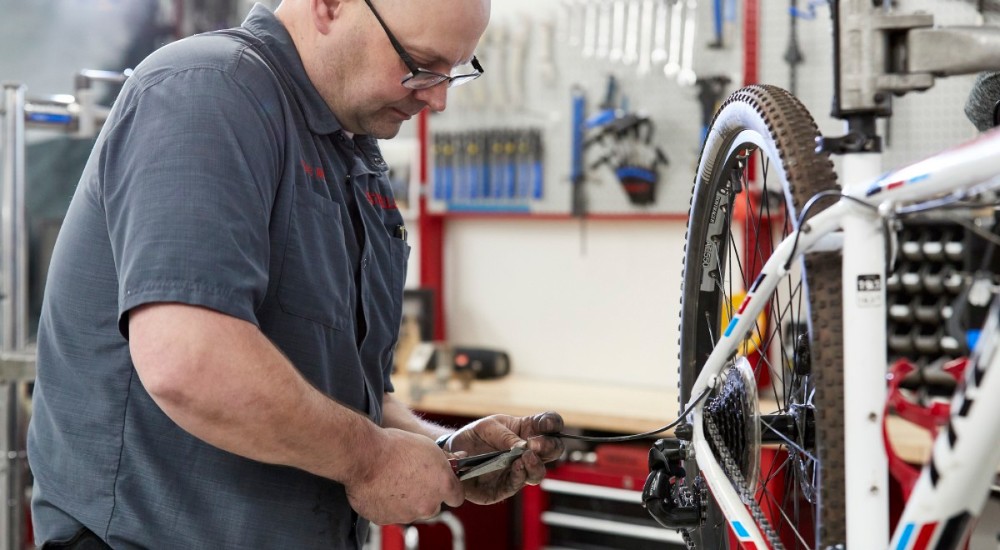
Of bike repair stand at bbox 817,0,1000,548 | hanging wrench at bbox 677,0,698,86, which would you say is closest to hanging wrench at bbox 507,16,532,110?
hanging wrench at bbox 677,0,698,86

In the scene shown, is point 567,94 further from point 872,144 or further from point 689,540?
point 872,144

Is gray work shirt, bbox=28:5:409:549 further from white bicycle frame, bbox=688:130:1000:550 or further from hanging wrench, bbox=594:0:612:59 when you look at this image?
hanging wrench, bbox=594:0:612:59

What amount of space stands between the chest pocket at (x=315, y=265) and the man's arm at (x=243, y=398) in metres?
0.12

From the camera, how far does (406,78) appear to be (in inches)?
46.2

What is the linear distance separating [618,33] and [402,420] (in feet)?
6.52

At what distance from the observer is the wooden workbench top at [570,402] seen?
2.49 metres

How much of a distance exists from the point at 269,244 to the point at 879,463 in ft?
1.97

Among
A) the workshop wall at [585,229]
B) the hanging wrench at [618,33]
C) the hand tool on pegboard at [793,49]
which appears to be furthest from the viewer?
the hanging wrench at [618,33]

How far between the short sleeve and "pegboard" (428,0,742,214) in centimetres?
212

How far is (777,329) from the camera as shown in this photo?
1232 millimetres

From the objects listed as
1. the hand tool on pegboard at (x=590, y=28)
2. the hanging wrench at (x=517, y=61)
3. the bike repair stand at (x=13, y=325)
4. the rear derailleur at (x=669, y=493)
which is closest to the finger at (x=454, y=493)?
the rear derailleur at (x=669, y=493)

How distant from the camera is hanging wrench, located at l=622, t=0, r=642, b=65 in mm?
3090

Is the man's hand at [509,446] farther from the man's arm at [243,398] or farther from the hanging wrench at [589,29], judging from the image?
the hanging wrench at [589,29]

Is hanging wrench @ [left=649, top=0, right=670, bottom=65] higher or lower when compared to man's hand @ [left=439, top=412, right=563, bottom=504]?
higher
